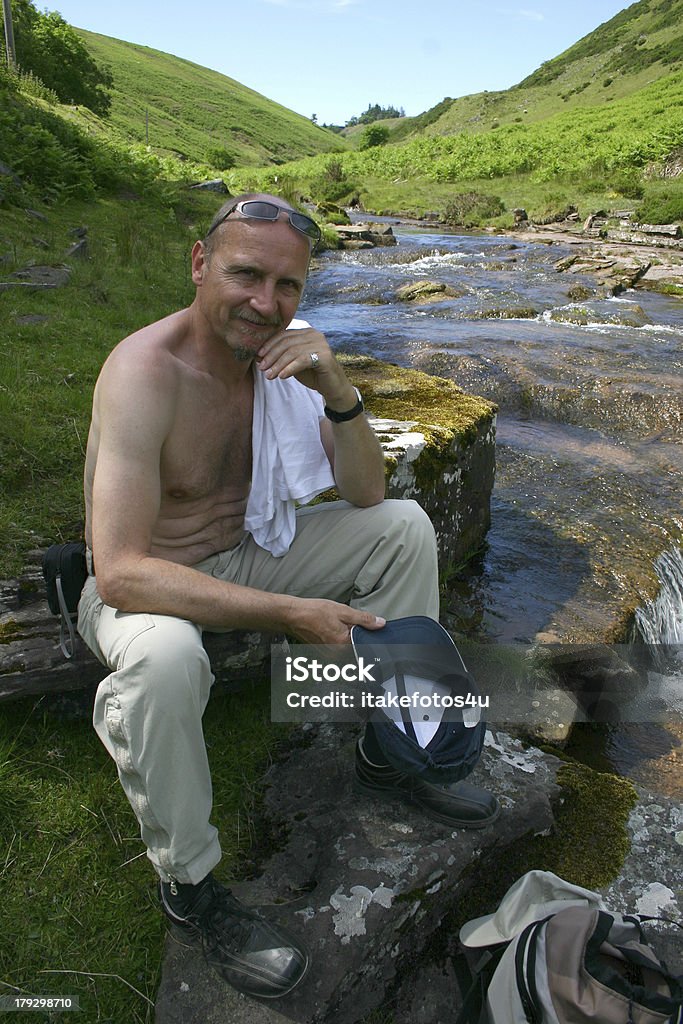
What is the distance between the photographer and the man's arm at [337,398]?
256 centimetres

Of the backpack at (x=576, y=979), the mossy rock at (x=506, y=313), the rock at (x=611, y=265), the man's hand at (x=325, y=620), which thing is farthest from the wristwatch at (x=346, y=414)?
the rock at (x=611, y=265)

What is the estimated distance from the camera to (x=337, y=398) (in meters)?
2.69

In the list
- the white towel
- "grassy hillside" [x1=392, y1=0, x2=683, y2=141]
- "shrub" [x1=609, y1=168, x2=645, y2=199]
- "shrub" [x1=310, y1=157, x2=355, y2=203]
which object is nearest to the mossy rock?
the white towel

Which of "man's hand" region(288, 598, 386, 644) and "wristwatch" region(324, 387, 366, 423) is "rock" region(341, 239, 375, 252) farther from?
"man's hand" region(288, 598, 386, 644)

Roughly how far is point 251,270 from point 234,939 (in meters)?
2.20

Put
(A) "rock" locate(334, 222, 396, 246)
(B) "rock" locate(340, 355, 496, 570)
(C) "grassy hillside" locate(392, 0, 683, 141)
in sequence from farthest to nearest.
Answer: (C) "grassy hillside" locate(392, 0, 683, 141) → (A) "rock" locate(334, 222, 396, 246) → (B) "rock" locate(340, 355, 496, 570)

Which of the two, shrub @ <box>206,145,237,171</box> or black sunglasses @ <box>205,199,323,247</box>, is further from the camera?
shrub @ <box>206,145,237,171</box>

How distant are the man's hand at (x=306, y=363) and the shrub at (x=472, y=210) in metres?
27.4

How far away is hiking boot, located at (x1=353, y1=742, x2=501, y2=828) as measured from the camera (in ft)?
7.91

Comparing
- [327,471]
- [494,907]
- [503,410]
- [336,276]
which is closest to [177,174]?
[336,276]

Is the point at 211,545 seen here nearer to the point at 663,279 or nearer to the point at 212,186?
the point at 663,279

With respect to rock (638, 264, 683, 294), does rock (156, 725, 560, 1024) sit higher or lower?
lower

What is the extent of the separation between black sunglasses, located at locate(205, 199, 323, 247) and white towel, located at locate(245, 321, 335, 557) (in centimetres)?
38

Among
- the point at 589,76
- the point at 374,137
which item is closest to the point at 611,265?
the point at 589,76
